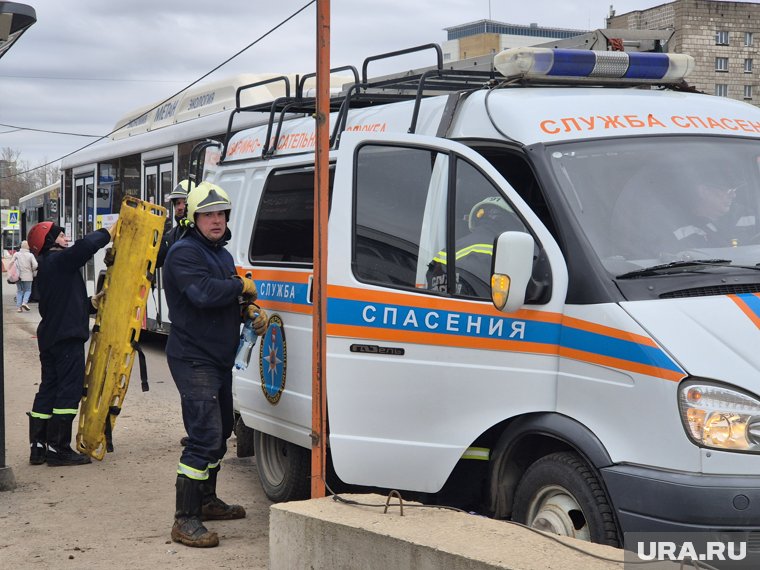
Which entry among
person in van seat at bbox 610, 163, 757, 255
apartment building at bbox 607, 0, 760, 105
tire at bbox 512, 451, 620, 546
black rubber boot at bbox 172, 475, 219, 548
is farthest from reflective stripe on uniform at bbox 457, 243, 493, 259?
apartment building at bbox 607, 0, 760, 105

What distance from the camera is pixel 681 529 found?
4.21 m

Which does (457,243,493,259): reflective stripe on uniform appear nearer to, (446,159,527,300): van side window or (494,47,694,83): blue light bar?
(446,159,527,300): van side window

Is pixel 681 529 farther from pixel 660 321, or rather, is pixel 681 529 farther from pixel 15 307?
pixel 15 307

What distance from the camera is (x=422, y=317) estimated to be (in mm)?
5309

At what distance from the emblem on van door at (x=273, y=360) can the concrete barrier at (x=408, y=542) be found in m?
1.37

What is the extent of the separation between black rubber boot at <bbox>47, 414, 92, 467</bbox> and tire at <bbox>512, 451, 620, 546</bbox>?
4783 millimetres

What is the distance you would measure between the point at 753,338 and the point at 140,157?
43.8 feet

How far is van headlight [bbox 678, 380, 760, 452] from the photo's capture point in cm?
417

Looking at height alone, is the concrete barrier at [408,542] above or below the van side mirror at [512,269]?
below

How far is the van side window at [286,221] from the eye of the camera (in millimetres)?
6582

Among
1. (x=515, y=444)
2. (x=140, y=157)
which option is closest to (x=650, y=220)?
(x=515, y=444)

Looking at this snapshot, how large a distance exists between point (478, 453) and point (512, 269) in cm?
107

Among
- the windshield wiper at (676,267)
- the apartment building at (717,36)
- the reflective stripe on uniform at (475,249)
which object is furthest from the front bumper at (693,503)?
the apartment building at (717,36)

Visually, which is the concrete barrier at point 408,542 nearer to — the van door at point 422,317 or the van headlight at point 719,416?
the van door at point 422,317
